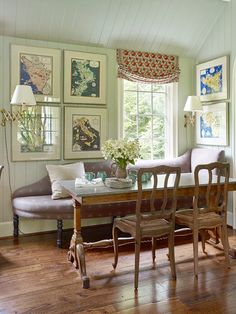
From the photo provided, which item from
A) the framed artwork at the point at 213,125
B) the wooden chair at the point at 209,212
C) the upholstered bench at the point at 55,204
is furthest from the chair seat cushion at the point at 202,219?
the framed artwork at the point at 213,125

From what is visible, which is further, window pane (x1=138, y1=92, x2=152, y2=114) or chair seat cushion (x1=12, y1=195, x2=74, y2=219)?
window pane (x1=138, y1=92, x2=152, y2=114)

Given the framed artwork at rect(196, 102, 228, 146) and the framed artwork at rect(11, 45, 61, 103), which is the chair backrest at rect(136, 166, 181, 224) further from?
the framed artwork at rect(11, 45, 61, 103)

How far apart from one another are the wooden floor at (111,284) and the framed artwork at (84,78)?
204cm

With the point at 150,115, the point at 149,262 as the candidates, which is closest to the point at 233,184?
the point at 149,262

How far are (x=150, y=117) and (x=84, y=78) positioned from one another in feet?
3.96

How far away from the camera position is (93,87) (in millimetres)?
4453

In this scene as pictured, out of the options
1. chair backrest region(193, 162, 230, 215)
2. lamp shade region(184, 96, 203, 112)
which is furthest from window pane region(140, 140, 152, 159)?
chair backrest region(193, 162, 230, 215)

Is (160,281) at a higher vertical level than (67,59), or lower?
lower

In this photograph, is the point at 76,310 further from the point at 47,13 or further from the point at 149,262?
the point at 47,13

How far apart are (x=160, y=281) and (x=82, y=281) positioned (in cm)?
67

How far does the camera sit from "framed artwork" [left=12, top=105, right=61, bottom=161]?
411cm

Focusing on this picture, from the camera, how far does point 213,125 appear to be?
185 inches

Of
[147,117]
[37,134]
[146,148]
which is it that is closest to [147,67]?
[147,117]

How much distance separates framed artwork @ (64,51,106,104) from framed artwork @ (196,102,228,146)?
155 centimetres
